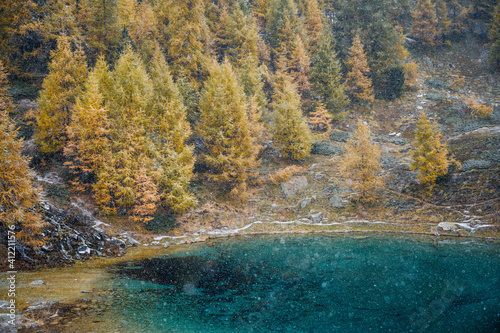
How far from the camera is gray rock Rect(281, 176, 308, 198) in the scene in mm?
30734

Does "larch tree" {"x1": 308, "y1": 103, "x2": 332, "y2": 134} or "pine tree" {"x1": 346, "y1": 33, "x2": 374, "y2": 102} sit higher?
"pine tree" {"x1": 346, "y1": 33, "x2": 374, "y2": 102}

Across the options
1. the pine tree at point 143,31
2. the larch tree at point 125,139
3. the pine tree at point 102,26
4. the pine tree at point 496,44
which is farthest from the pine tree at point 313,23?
the larch tree at point 125,139

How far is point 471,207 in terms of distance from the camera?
24.4 meters

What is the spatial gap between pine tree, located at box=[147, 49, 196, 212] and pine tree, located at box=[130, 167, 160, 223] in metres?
0.83

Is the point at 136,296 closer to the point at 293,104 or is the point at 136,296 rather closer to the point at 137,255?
the point at 137,255

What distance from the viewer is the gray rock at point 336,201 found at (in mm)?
28672

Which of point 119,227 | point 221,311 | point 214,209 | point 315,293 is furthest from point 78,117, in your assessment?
point 315,293

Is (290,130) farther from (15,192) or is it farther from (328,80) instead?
(15,192)

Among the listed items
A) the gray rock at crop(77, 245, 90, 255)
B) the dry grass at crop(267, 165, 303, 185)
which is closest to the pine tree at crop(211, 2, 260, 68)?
the dry grass at crop(267, 165, 303, 185)

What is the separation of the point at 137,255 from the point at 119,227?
168 inches

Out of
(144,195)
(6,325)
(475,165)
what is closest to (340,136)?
(475,165)

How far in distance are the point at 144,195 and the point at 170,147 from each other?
4767mm

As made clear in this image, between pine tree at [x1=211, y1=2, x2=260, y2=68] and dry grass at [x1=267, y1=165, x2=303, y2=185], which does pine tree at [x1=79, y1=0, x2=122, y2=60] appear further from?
dry grass at [x1=267, y1=165, x2=303, y2=185]

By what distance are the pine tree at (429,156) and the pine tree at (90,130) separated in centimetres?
2655
